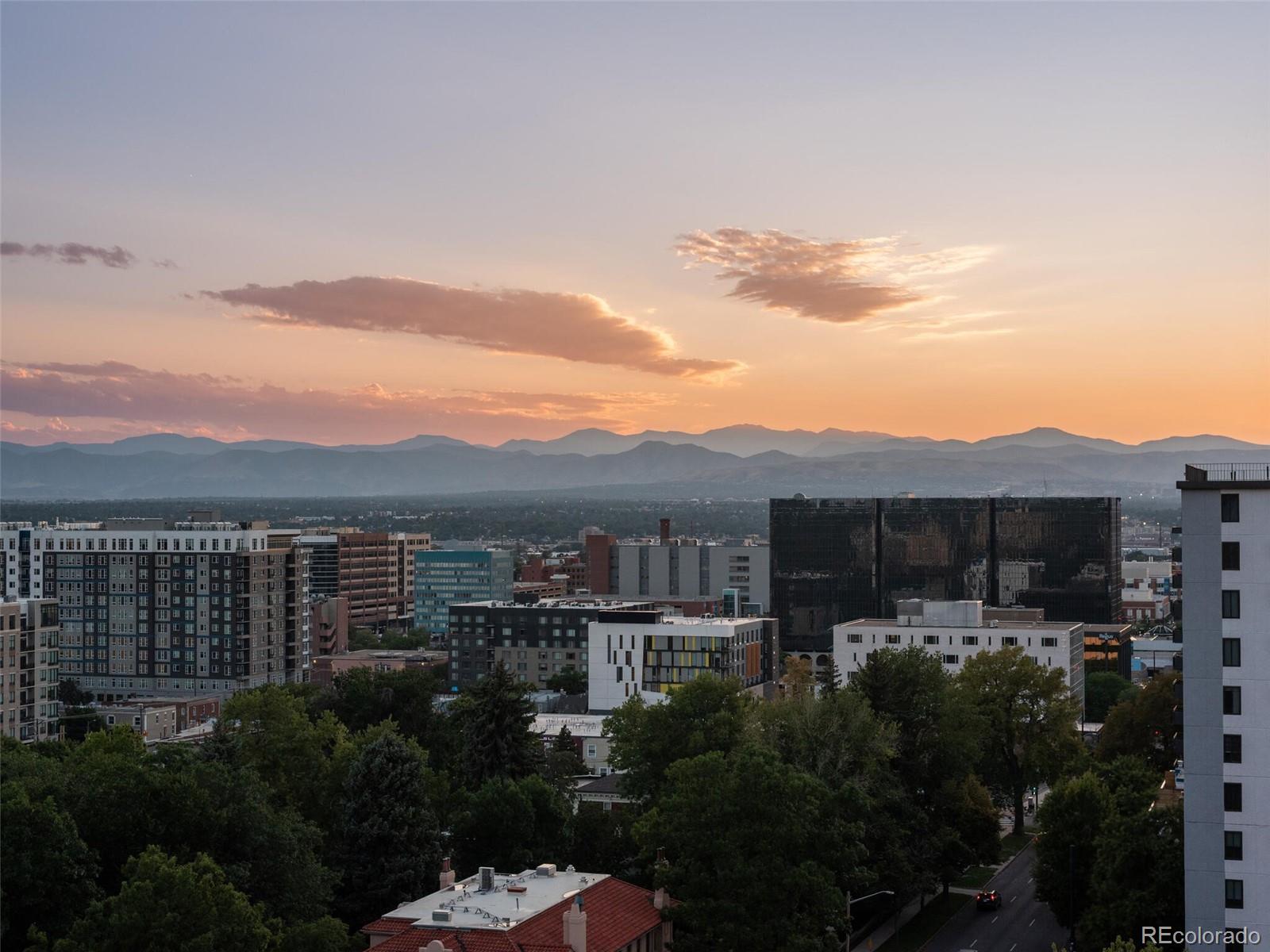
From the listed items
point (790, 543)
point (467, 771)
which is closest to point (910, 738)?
point (467, 771)

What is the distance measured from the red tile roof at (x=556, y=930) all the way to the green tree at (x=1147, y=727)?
36.6m

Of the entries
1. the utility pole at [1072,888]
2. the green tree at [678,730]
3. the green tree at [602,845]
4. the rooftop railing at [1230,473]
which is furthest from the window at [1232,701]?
the green tree at [602,845]

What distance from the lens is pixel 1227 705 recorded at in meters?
48.0

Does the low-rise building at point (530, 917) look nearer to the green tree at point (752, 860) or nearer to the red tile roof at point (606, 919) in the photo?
the red tile roof at point (606, 919)

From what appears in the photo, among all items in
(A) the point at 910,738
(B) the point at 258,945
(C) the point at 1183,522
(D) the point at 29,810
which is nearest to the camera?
(B) the point at 258,945

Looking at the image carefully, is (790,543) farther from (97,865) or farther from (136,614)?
(97,865)

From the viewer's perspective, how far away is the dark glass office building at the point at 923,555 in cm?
17025

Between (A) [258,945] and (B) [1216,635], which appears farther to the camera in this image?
(B) [1216,635]

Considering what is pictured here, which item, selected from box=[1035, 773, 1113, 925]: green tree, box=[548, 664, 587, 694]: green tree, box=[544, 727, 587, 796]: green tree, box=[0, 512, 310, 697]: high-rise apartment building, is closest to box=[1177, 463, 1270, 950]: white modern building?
box=[1035, 773, 1113, 925]: green tree

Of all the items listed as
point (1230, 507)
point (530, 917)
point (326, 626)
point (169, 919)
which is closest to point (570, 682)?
point (326, 626)

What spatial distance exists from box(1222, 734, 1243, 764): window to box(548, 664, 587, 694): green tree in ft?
327

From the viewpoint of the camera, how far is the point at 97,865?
158 ft

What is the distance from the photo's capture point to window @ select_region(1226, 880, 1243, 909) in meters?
47.1

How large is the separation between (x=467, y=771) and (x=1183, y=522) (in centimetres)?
3847
